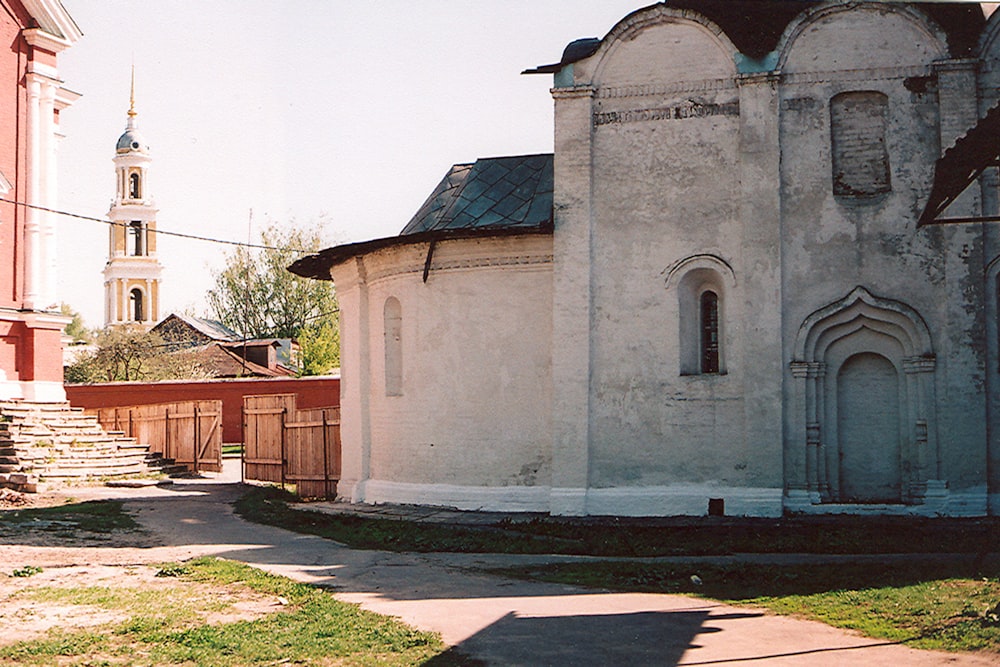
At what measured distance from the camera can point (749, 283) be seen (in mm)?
15648

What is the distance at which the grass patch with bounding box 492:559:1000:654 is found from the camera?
7957mm

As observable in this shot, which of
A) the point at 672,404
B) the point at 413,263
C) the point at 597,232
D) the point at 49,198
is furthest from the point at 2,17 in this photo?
the point at 672,404

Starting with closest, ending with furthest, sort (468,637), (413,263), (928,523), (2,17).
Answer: (468,637) < (928,523) < (413,263) < (2,17)

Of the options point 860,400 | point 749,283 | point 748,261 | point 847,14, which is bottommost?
point 860,400

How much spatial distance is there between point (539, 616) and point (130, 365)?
46.0 meters

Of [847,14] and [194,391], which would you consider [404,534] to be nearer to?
[847,14]

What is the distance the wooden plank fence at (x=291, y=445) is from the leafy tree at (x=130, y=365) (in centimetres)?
2827

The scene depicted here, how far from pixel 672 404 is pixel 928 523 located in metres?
3.82

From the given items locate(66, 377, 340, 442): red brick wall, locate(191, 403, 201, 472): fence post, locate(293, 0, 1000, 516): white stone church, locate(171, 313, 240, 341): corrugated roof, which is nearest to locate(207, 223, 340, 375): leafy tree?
locate(171, 313, 240, 341): corrugated roof

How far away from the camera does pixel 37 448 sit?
23172mm

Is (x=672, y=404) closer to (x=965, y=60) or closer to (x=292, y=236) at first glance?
(x=965, y=60)

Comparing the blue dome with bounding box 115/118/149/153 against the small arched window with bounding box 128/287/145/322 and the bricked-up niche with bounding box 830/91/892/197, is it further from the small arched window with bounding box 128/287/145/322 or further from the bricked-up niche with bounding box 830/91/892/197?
the bricked-up niche with bounding box 830/91/892/197

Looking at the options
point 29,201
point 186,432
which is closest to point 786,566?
point 186,432

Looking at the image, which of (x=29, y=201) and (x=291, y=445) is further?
(x=29, y=201)
